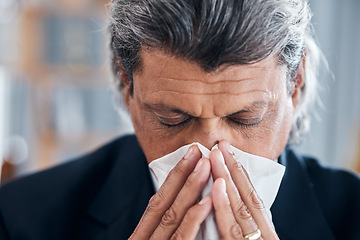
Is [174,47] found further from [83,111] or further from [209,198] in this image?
[83,111]

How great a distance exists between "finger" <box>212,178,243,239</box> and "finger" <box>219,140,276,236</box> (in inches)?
1.9

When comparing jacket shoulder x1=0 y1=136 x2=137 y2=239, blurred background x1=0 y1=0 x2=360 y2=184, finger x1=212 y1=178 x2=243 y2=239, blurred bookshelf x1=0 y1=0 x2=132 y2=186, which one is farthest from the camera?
blurred bookshelf x1=0 y1=0 x2=132 y2=186

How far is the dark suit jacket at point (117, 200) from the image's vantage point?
4.76 feet

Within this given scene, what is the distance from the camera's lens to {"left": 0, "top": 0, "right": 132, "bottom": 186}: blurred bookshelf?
11.8 feet

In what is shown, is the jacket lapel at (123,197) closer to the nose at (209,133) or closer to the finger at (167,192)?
the finger at (167,192)

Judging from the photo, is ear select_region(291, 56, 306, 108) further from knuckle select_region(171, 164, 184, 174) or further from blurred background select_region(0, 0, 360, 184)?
blurred background select_region(0, 0, 360, 184)

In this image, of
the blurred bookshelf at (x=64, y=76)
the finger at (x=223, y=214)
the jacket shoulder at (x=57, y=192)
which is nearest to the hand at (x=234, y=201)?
the finger at (x=223, y=214)

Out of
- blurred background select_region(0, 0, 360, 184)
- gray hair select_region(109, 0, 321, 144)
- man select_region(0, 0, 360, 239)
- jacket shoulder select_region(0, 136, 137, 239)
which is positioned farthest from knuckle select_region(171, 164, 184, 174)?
blurred background select_region(0, 0, 360, 184)

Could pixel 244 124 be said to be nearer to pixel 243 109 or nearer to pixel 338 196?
pixel 243 109

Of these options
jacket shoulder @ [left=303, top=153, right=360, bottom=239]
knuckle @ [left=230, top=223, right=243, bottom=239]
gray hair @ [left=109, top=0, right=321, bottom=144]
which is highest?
gray hair @ [left=109, top=0, right=321, bottom=144]

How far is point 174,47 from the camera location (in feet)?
3.68

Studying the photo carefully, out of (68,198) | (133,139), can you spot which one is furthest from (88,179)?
(133,139)

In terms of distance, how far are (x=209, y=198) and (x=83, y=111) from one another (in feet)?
8.74

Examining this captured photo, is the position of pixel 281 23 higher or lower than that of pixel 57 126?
higher
